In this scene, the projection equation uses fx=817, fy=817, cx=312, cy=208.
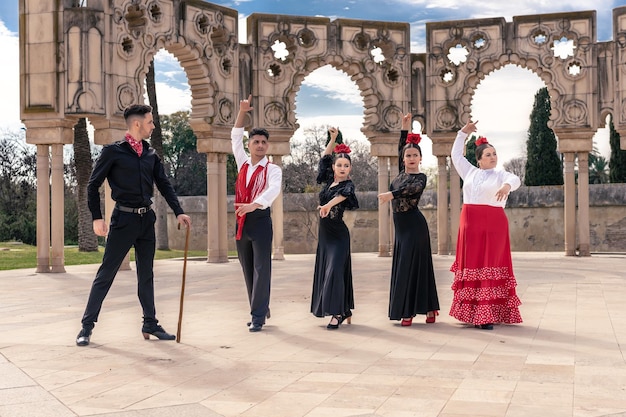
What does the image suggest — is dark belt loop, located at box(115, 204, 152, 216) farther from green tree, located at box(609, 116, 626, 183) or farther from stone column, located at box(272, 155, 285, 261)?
green tree, located at box(609, 116, 626, 183)

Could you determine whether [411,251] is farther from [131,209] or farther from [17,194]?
[17,194]

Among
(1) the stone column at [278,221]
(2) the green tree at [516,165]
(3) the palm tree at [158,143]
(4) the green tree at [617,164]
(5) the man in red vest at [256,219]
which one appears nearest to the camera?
(5) the man in red vest at [256,219]

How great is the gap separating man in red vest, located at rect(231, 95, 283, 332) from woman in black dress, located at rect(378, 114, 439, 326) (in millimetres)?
1240

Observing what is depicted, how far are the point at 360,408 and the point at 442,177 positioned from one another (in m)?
17.7

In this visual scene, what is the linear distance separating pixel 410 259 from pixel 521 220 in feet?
76.3

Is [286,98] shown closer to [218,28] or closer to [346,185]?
[218,28]

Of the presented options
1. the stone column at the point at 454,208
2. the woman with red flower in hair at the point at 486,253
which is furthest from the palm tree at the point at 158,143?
the woman with red flower in hair at the point at 486,253

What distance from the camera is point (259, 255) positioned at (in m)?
8.18

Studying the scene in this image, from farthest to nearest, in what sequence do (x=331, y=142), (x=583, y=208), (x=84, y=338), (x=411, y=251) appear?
(x=583, y=208) → (x=331, y=142) → (x=411, y=251) → (x=84, y=338)

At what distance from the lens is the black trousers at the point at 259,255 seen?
8.09 meters

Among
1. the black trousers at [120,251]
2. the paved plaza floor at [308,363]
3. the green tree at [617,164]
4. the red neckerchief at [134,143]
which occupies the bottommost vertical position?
the paved plaza floor at [308,363]

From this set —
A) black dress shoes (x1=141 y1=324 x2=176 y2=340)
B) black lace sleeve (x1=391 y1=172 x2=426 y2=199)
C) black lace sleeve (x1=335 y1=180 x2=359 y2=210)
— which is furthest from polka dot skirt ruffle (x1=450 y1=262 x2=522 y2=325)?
black dress shoes (x1=141 y1=324 x2=176 y2=340)

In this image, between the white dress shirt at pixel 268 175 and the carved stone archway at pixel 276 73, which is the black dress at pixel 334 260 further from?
the carved stone archway at pixel 276 73

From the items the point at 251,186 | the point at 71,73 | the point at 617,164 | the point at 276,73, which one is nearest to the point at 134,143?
the point at 251,186
